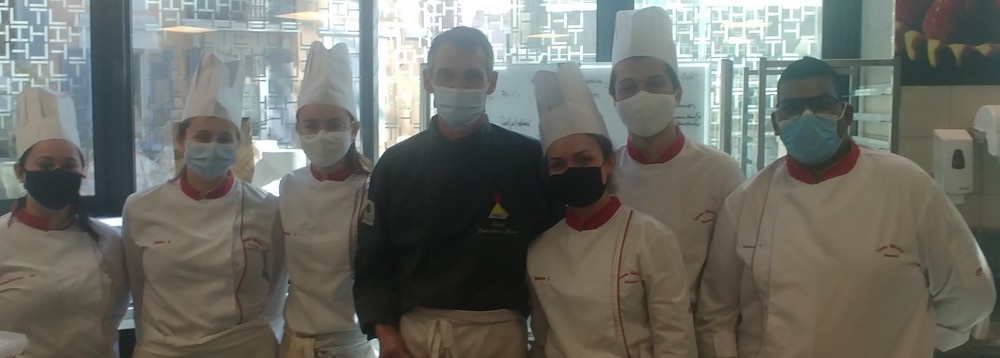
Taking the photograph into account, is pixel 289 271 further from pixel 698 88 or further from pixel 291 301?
pixel 698 88

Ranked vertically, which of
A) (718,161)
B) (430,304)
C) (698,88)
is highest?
(698,88)

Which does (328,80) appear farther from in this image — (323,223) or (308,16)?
(308,16)

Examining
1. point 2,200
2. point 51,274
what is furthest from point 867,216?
point 2,200

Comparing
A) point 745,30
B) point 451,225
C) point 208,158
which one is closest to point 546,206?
point 451,225

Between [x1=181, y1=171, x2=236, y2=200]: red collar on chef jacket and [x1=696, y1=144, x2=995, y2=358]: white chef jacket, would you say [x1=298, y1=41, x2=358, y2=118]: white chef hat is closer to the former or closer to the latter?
[x1=181, y1=171, x2=236, y2=200]: red collar on chef jacket

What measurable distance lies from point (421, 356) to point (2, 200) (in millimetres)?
2015

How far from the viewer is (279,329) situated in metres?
A: 2.30

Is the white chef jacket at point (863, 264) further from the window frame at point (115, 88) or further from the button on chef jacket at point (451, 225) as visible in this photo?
the window frame at point (115, 88)

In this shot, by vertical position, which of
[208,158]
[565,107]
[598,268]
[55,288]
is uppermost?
[565,107]

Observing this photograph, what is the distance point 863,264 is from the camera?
1.64m

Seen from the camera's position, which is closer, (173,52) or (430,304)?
(430,304)

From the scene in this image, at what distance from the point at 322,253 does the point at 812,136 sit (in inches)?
47.8

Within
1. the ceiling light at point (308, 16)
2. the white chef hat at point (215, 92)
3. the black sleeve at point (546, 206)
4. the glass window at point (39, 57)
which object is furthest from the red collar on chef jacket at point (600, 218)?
the glass window at point (39, 57)

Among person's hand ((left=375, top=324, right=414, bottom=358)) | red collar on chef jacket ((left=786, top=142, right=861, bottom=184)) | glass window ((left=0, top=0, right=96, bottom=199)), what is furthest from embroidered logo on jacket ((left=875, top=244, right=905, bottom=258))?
glass window ((left=0, top=0, right=96, bottom=199))
